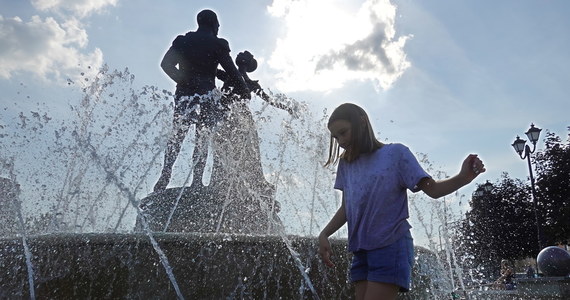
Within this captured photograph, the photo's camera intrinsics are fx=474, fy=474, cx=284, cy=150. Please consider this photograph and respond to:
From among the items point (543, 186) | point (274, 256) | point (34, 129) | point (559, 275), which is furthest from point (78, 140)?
point (543, 186)

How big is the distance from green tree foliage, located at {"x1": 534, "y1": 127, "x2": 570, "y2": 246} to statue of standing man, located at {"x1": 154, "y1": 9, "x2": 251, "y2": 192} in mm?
23168

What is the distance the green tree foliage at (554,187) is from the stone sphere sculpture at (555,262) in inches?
676

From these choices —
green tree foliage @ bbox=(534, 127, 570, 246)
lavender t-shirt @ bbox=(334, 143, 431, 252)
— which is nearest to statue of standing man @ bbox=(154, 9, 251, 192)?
lavender t-shirt @ bbox=(334, 143, 431, 252)

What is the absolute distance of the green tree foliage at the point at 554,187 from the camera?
2522 centimetres

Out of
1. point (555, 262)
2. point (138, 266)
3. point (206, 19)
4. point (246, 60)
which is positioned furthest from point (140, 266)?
point (555, 262)

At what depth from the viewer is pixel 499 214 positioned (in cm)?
3784

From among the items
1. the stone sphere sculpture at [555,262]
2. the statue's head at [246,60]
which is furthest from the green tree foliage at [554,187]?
the statue's head at [246,60]

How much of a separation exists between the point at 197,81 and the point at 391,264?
234 inches

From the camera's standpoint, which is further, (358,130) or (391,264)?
Result: (358,130)

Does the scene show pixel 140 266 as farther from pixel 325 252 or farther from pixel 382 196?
pixel 382 196

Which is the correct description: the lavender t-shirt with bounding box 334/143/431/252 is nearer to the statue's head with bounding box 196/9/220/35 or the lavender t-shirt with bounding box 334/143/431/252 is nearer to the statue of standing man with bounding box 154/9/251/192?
the statue of standing man with bounding box 154/9/251/192

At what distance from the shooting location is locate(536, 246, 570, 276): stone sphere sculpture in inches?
366

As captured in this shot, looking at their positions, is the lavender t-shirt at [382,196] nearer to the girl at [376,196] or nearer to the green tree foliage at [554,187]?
the girl at [376,196]

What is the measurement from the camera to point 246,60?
8.86 m
